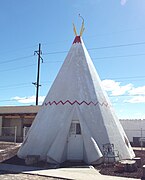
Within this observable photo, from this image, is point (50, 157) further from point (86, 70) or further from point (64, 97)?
point (86, 70)

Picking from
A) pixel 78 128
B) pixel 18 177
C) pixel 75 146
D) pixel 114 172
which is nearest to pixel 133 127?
pixel 78 128

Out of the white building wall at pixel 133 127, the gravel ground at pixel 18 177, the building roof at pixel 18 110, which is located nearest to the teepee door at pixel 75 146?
the gravel ground at pixel 18 177

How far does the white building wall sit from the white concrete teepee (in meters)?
10.0

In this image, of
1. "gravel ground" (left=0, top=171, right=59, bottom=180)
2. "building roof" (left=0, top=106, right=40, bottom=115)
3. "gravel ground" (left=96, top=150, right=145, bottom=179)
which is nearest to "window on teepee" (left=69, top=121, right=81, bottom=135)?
"gravel ground" (left=96, top=150, right=145, bottom=179)

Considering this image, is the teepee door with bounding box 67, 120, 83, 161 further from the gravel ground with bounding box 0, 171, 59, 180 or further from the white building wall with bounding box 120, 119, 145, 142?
the white building wall with bounding box 120, 119, 145, 142

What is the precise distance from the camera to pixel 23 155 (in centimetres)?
1195

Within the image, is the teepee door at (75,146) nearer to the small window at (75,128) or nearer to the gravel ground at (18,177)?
the small window at (75,128)

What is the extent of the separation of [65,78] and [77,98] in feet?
4.94

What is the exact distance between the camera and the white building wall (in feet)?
71.8

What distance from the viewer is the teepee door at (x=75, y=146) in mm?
11219

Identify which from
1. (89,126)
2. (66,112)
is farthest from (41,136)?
(89,126)

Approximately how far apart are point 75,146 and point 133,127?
12606 mm

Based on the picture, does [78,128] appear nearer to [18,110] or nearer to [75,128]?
[75,128]

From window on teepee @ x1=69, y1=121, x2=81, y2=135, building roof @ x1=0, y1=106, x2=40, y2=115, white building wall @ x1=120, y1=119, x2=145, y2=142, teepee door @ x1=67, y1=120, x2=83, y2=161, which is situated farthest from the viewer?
building roof @ x1=0, y1=106, x2=40, y2=115
